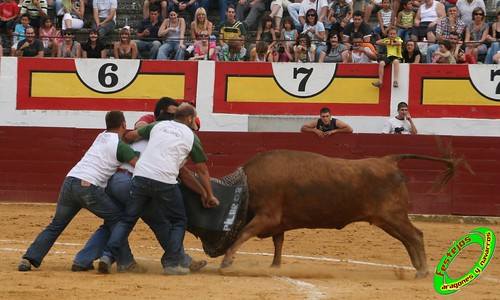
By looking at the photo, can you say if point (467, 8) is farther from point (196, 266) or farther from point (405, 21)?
point (196, 266)

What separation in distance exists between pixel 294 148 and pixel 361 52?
2.16 meters

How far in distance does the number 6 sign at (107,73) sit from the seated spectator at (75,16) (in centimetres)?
132

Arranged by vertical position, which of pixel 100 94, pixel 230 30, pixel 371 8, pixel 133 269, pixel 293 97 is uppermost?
pixel 371 8

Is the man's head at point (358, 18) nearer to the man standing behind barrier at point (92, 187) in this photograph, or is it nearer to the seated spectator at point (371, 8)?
the seated spectator at point (371, 8)

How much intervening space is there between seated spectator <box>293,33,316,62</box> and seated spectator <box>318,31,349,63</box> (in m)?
0.16

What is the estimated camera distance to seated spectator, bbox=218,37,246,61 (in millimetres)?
16953

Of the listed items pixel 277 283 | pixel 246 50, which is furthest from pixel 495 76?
pixel 277 283

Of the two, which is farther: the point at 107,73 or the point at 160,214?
the point at 107,73

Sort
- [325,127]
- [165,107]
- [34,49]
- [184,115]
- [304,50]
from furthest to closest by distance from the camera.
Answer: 1. [34,49]
2. [304,50]
3. [325,127]
4. [165,107]
5. [184,115]

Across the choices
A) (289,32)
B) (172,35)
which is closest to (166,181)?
(289,32)

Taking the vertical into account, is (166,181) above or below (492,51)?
below

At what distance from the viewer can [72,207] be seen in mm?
9383

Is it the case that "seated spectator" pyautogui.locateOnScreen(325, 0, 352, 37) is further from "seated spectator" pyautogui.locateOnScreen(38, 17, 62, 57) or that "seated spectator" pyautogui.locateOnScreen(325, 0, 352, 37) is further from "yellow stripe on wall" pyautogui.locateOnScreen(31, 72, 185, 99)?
"seated spectator" pyautogui.locateOnScreen(38, 17, 62, 57)

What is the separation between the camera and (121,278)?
903cm
